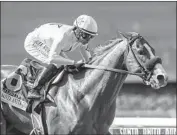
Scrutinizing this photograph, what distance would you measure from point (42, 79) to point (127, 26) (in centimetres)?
397

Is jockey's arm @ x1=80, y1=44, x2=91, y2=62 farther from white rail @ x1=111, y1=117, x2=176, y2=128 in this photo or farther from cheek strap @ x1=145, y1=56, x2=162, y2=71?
white rail @ x1=111, y1=117, x2=176, y2=128

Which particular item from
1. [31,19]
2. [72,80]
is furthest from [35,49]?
[31,19]

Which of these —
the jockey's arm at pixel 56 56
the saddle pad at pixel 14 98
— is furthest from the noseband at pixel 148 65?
the saddle pad at pixel 14 98

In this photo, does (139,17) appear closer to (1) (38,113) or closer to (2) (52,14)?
(2) (52,14)

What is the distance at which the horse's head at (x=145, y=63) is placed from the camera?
4.05 m

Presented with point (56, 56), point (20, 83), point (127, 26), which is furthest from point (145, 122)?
point (56, 56)

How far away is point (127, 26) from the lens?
26.9ft

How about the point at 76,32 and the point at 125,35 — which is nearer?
the point at 125,35

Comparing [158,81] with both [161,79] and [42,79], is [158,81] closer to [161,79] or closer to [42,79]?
[161,79]

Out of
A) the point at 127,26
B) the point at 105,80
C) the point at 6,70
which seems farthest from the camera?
the point at 127,26

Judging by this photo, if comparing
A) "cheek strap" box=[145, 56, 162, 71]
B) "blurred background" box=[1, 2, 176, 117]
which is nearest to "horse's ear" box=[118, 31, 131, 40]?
"cheek strap" box=[145, 56, 162, 71]

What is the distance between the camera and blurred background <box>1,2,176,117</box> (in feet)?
26.3

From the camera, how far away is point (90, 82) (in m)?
4.31

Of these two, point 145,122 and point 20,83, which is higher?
point 20,83
